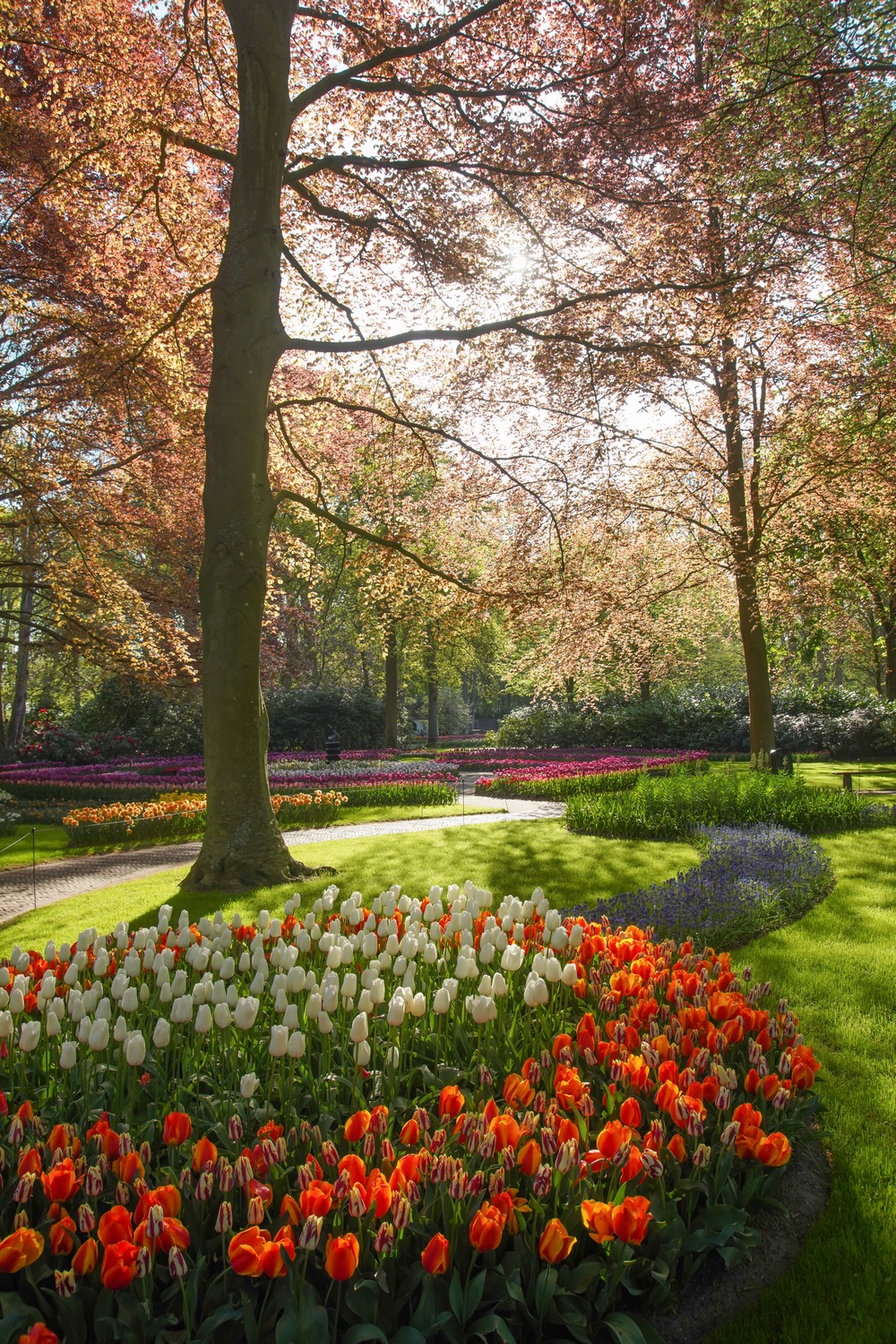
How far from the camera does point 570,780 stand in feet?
53.6

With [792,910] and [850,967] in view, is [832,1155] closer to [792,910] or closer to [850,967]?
[850,967]

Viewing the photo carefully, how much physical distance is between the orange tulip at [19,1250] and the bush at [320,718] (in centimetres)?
2643

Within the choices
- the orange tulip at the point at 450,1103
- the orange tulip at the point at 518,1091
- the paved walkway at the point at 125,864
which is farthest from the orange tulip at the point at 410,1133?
the paved walkway at the point at 125,864

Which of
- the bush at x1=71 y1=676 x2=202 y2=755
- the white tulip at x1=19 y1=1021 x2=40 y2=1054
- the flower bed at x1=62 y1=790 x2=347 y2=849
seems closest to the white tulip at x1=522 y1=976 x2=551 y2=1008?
the white tulip at x1=19 y1=1021 x2=40 y2=1054


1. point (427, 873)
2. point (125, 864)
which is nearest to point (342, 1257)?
point (427, 873)

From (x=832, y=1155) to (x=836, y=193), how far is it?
23.2 feet

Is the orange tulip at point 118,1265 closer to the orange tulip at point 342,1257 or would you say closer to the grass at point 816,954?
the orange tulip at point 342,1257

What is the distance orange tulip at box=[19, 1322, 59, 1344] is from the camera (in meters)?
1.70

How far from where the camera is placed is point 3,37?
7.36 metres

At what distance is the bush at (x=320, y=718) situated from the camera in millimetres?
28359

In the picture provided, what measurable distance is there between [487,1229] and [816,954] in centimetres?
423

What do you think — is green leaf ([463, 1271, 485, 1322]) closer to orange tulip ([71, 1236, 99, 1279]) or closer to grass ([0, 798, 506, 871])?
orange tulip ([71, 1236, 99, 1279])

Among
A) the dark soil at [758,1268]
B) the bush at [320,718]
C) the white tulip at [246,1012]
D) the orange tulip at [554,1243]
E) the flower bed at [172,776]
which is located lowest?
the dark soil at [758,1268]

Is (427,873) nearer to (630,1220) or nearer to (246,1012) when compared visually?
(246,1012)
